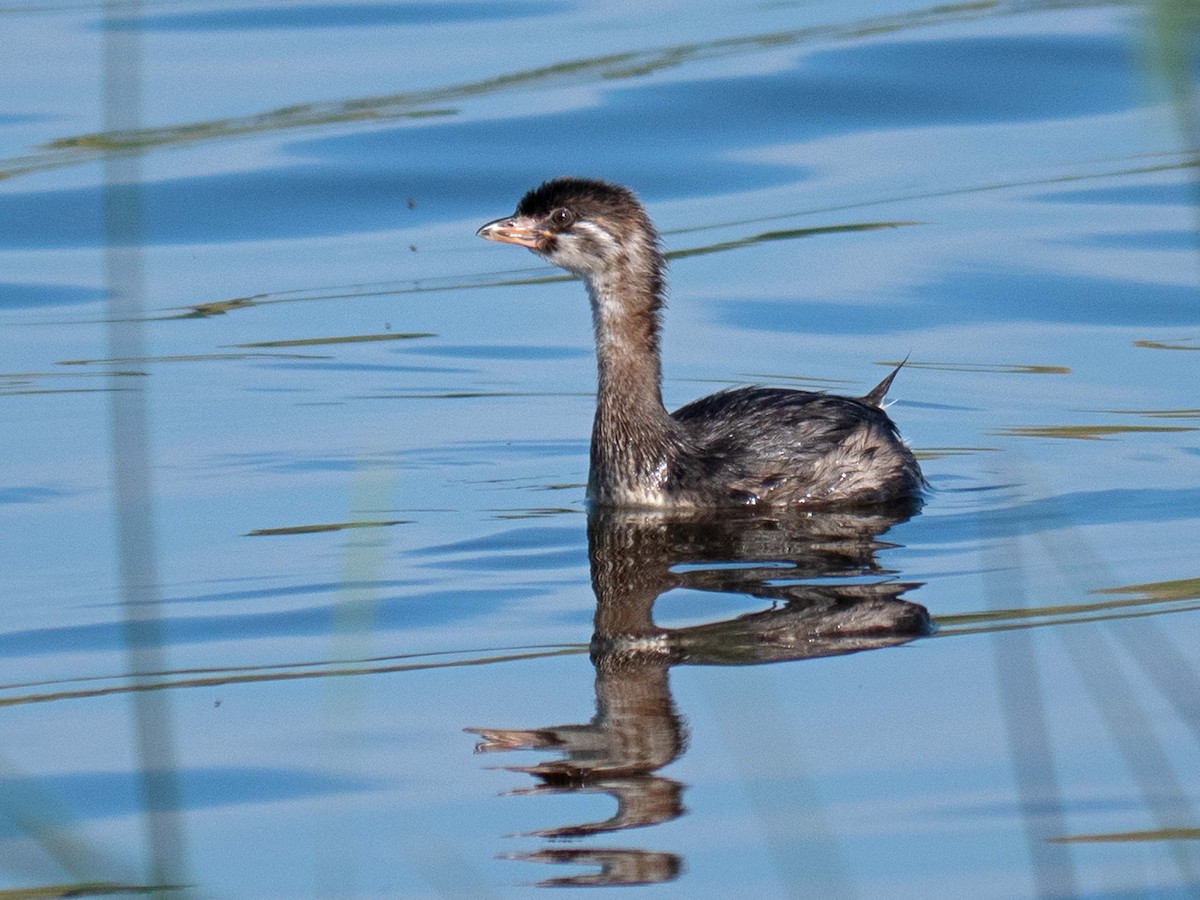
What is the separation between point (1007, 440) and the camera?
955 centimetres

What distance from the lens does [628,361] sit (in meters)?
9.13

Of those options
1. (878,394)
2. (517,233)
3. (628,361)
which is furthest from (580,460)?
(878,394)

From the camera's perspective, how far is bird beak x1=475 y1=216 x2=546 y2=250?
355 inches

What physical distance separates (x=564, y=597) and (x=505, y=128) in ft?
28.2

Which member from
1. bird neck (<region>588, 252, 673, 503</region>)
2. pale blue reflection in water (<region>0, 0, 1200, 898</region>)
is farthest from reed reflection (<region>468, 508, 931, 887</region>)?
bird neck (<region>588, 252, 673, 503</region>)

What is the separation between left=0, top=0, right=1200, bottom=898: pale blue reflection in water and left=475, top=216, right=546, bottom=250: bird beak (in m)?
0.93

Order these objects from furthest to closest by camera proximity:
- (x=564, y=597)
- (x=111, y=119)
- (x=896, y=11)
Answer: (x=896, y=11), (x=564, y=597), (x=111, y=119)

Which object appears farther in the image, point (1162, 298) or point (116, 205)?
point (1162, 298)

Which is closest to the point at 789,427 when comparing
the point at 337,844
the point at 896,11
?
the point at 337,844

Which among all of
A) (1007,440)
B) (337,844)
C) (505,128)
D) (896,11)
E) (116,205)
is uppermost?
(896,11)

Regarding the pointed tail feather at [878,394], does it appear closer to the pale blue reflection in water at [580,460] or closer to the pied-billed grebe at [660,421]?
the pied-billed grebe at [660,421]

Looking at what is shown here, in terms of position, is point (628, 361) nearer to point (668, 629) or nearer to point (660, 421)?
point (660, 421)

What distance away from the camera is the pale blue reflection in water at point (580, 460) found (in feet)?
16.5

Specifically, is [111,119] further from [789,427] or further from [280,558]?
[789,427]
